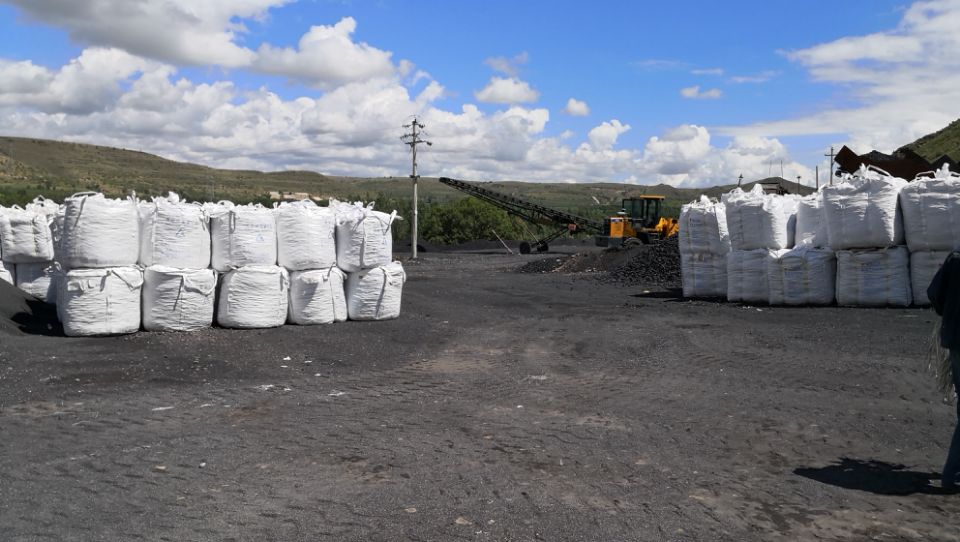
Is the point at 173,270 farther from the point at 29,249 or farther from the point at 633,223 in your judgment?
the point at 633,223

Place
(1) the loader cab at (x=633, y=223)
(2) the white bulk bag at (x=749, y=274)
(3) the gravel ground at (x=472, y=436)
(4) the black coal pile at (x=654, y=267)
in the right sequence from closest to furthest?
(3) the gravel ground at (x=472, y=436)
(2) the white bulk bag at (x=749, y=274)
(4) the black coal pile at (x=654, y=267)
(1) the loader cab at (x=633, y=223)

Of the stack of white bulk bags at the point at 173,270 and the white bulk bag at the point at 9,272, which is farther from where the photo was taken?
the white bulk bag at the point at 9,272

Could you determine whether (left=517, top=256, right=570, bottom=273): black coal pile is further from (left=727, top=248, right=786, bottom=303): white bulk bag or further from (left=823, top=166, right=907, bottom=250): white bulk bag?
(left=823, top=166, right=907, bottom=250): white bulk bag

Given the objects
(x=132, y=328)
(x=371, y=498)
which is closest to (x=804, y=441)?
(x=371, y=498)

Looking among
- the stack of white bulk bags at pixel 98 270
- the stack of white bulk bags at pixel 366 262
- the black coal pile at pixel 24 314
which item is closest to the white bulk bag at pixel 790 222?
the stack of white bulk bags at pixel 366 262

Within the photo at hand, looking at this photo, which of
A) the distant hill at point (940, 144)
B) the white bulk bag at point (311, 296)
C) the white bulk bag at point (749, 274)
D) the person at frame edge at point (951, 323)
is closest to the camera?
the person at frame edge at point (951, 323)

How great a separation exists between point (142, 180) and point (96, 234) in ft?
196

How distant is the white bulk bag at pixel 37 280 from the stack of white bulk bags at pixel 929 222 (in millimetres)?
13109

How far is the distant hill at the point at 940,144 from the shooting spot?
107ft

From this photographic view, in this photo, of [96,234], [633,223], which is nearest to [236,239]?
[96,234]

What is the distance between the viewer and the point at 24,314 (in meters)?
10.2

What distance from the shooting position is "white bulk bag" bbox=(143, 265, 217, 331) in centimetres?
918

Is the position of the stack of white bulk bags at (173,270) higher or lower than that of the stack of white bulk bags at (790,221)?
lower

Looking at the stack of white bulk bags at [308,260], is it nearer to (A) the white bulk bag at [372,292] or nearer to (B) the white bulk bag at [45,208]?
(A) the white bulk bag at [372,292]
